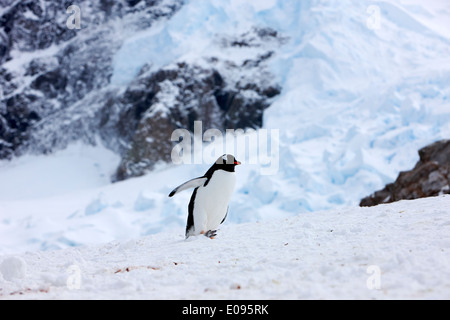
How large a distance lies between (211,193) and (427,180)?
803 centimetres

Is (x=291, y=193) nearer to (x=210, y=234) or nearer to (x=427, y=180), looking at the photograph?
(x=427, y=180)

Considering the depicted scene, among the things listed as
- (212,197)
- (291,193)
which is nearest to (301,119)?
(291,193)

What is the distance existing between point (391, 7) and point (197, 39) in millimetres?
21162

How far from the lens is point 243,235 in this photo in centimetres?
544

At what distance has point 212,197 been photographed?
19.3ft

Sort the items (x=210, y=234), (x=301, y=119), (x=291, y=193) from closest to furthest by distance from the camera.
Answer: (x=210, y=234), (x=291, y=193), (x=301, y=119)

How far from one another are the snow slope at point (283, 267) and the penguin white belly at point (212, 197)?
59 centimetres

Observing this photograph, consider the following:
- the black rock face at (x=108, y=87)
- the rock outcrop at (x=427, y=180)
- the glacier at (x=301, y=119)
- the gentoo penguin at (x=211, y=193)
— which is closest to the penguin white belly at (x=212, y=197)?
the gentoo penguin at (x=211, y=193)

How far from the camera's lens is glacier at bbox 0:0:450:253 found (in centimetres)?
2223

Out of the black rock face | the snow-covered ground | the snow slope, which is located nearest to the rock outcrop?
the snow-covered ground

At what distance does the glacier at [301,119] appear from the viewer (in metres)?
22.2
